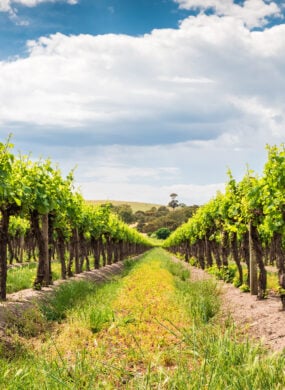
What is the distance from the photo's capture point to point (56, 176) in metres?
16.1

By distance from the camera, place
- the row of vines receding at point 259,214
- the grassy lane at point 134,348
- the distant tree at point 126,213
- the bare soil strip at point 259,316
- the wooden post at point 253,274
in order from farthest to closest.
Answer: the distant tree at point 126,213 → the wooden post at point 253,274 → the row of vines receding at point 259,214 → the bare soil strip at point 259,316 → the grassy lane at point 134,348

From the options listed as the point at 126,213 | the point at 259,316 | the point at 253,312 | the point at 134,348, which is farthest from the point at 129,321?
the point at 126,213

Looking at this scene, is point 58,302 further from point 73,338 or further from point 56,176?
point 56,176

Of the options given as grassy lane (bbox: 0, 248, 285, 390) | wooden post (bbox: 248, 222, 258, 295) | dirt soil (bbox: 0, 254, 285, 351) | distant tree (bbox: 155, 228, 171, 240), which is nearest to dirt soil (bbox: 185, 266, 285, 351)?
dirt soil (bbox: 0, 254, 285, 351)

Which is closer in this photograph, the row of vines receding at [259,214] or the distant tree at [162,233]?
the row of vines receding at [259,214]

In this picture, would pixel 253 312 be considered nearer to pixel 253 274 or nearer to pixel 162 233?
pixel 253 274

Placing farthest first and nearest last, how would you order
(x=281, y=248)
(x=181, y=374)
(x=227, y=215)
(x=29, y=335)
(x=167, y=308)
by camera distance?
(x=227, y=215)
(x=281, y=248)
(x=167, y=308)
(x=29, y=335)
(x=181, y=374)

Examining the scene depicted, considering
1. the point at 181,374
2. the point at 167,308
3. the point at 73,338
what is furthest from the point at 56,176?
the point at 181,374

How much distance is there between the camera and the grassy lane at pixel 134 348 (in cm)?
330

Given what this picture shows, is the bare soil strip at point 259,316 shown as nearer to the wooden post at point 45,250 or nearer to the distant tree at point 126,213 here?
the wooden post at point 45,250

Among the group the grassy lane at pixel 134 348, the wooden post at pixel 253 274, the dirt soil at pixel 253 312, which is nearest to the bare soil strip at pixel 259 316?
the dirt soil at pixel 253 312

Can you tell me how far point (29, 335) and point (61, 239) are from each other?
11.5 m

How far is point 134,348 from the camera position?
22.4ft

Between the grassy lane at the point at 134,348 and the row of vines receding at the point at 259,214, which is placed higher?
the row of vines receding at the point at 259,214
